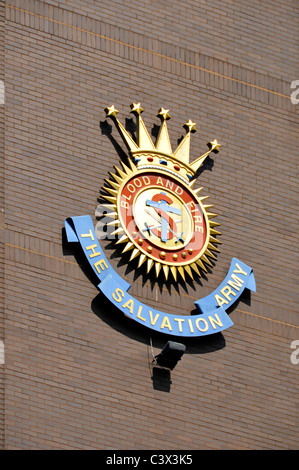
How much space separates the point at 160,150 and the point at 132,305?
3.14m

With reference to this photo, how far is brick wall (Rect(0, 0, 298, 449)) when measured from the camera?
24.9 metres

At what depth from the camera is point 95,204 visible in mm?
26438

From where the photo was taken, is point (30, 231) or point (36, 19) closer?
point (30, 231)

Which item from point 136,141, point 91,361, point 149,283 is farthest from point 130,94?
point 91,361

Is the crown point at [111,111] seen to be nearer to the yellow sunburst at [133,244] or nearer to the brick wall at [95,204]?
the brick wall at [95,204]

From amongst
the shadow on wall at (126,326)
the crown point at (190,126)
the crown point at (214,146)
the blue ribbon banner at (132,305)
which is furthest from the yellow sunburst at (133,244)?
the crown point at (214,146)

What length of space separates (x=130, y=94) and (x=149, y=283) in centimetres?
361

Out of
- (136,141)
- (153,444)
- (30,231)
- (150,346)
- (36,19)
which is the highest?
(36,19)

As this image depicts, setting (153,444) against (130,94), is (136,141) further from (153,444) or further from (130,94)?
(153,444)

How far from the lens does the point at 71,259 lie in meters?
25.8

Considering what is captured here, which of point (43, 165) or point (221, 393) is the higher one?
point (43, 165)

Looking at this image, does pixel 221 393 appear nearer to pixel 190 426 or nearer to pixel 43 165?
pixel 190 426

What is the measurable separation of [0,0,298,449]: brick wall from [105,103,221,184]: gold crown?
223 mm

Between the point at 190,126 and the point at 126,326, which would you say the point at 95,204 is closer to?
the point at 126,326
